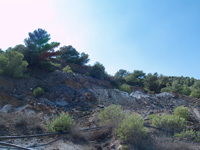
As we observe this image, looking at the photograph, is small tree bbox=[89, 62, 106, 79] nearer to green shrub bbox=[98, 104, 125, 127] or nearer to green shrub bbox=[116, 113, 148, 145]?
green shrub bbox=[98, 104, 125, 127]

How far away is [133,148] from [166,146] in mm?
898

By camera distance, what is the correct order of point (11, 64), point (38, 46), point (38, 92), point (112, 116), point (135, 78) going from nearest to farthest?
point (112, 116), point (38, 92), point (11, 64), point (38, 46), point (135, 78)

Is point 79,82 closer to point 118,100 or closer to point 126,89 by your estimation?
point 118,100

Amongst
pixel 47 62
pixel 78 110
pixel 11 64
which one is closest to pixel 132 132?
pixel 78 110

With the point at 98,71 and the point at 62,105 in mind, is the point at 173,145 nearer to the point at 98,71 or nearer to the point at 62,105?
the point at 62,105

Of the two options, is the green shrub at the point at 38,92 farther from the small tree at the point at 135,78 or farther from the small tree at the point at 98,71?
the small tree at the point at 135,78

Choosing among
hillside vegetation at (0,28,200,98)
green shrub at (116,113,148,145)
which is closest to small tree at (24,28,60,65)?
hillside vegetation at (0,28,200,98)

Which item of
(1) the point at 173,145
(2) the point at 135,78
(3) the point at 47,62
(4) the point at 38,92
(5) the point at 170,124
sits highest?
(2) the point at 135,78

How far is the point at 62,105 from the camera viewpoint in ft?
39.3

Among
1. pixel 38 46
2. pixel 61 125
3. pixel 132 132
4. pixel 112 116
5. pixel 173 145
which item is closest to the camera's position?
pixel 173 145

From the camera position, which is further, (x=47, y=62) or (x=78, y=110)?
(x=47, y=62)

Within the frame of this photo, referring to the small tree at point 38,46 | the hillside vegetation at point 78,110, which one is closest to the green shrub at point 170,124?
the hillside vegetation at point 78,110

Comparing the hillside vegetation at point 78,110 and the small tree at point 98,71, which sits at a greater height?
the small tree at point 98,71

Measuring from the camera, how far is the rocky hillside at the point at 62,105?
17.3 feet
